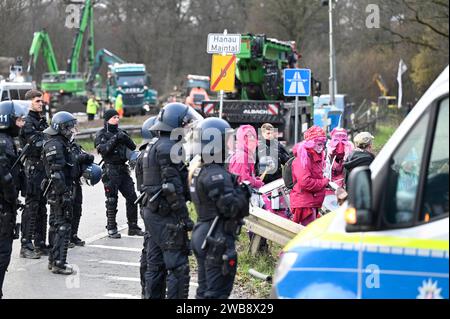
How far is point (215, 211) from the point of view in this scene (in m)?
6.36

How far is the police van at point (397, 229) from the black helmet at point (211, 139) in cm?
164

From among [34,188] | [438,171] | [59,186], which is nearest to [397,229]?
[438,171]

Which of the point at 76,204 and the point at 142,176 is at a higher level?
the point at 142,176

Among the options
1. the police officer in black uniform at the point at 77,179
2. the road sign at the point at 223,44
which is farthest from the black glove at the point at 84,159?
the road sign at the point at 223,44

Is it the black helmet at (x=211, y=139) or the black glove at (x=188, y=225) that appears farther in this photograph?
the black glove at (x=188, y=225)

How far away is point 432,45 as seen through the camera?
114ft

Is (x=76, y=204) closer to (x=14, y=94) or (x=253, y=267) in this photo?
(x=253, y=267)

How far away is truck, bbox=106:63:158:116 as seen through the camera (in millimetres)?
46188

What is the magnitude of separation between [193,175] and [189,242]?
2.95 feet

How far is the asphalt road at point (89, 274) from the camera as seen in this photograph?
8.78 m

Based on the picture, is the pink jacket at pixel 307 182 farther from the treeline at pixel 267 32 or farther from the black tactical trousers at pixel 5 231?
the treeline at pixel 267 32

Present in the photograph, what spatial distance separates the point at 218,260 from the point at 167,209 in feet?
3.74
